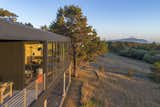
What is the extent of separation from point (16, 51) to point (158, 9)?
29717mm

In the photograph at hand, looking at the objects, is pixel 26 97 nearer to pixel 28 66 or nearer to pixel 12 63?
pixel 12 63

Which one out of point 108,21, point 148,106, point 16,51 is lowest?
point 148,106

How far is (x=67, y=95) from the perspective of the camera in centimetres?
1619

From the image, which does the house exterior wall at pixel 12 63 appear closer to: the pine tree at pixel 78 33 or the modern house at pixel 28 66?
the modern house at pixel 28 66

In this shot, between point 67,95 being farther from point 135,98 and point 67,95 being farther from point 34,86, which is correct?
point 34,86

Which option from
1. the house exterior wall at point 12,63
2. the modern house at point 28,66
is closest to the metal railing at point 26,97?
the modern house at point 28,66

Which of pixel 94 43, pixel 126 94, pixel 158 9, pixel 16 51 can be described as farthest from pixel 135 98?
pixel 158 9

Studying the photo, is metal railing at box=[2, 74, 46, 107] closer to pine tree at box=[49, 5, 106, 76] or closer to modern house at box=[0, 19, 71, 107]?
modern house at box=[0, 19, 71, 107]

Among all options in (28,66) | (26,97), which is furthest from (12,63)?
(26,97)

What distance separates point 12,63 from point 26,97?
11.2ft

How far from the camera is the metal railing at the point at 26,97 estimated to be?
15.2ft

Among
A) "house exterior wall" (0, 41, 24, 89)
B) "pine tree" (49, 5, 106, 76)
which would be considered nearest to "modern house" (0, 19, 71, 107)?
"house exterior wall" (0, 41, 24, 89)

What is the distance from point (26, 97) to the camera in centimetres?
616

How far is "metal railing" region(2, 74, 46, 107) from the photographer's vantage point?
4627mm
